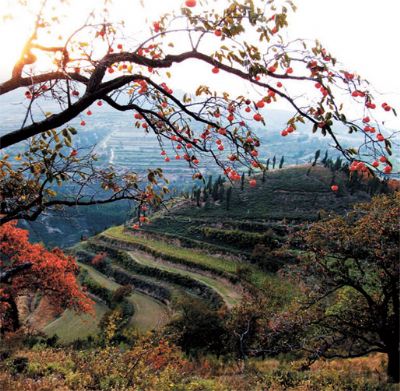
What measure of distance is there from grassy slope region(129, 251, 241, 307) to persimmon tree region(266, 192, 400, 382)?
25.8m

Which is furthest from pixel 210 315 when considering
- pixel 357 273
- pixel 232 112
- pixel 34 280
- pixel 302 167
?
pixel 302 167

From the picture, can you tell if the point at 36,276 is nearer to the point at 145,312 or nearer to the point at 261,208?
the point at 145,312

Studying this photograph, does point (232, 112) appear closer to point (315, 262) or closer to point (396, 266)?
point (396, 266)

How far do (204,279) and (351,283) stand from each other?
37123 millimetres

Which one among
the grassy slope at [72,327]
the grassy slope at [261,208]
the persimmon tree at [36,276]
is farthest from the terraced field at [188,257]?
the persimmon tree at [36,276]

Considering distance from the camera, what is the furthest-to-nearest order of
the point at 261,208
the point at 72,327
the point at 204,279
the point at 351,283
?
the point at 261,208
the point at 204,279
the point at 72,327
the point at 351,283

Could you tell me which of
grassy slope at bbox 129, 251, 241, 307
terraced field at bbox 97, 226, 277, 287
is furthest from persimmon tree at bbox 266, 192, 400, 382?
terraced field at bbox 97, 226, 277, 287

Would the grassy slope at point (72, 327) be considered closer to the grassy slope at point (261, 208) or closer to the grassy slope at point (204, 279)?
the grassy slope at point (204, 279)

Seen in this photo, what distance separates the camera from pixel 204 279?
5203 cm

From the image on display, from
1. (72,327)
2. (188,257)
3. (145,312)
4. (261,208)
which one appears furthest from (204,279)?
(261,208)

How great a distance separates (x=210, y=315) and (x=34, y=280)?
1503 cm

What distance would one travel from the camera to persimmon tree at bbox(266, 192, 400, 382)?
14906mm

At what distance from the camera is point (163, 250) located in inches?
2586

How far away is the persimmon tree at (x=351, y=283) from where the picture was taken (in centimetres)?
1491
